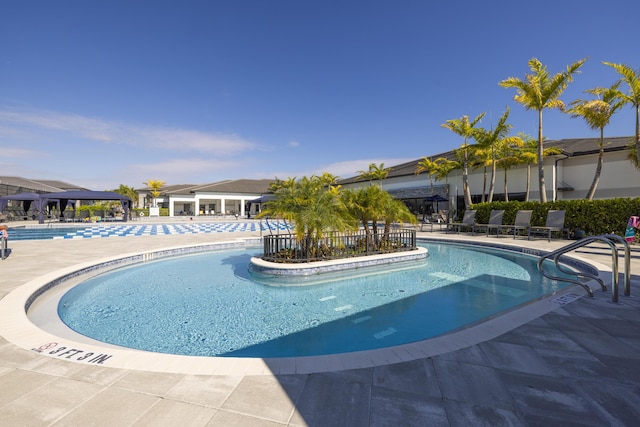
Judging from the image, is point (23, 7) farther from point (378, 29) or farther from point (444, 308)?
point (444, 308)

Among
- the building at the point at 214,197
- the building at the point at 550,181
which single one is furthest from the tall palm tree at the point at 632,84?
the building at the point at 214,197

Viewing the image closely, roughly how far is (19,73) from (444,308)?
1944 cm

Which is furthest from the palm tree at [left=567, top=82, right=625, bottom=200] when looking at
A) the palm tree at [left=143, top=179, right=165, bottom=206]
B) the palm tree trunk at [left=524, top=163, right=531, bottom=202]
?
the palm tree at [left=143, top=179, right=165, bottom=206]

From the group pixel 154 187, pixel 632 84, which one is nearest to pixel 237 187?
pixel 154 187

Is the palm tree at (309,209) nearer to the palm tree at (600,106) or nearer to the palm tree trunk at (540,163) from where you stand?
the palm tree trunk at (540,163)

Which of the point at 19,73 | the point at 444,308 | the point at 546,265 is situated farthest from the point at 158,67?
the point at 546,265

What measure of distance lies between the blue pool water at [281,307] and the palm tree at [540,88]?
8.94 m

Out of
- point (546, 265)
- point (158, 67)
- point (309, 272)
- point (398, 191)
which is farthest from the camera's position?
point (398, 191)

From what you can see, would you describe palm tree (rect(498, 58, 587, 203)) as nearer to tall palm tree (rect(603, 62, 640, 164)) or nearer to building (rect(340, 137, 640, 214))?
tall palm tree (rect(603, 62, 640, 164))

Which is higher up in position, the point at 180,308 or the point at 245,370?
the point at 245,370

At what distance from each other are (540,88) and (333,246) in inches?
567

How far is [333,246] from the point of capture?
30.4 ft

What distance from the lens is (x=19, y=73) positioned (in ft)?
43.5

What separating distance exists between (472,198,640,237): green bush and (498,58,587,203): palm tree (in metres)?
0.90
